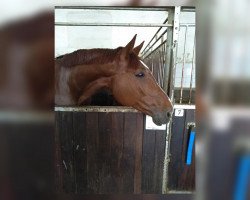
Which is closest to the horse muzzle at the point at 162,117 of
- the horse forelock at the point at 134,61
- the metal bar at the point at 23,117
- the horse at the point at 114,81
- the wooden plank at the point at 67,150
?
the horse at the point at 114,81

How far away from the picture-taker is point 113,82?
40.6 inches

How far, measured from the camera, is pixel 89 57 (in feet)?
3.08

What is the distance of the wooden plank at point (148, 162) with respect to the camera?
1007 mm

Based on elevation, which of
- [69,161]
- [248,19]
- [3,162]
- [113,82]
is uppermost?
[248,19]

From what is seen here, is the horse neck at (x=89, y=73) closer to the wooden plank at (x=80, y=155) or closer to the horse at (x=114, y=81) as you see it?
the horse at (x=114, y=81)

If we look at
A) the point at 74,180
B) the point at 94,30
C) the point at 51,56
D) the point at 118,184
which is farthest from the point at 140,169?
the point at 51,56

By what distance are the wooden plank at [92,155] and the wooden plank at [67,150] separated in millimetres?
56

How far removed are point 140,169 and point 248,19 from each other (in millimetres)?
762

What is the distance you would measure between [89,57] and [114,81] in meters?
0.15

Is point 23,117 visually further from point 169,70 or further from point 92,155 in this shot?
point 169,70

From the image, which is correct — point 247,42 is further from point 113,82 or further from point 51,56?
point 113,82

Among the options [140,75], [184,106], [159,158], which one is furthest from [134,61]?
[159,158]

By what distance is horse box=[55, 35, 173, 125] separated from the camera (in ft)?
3.00

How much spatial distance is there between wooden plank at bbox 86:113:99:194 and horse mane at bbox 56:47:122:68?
0.21 m
